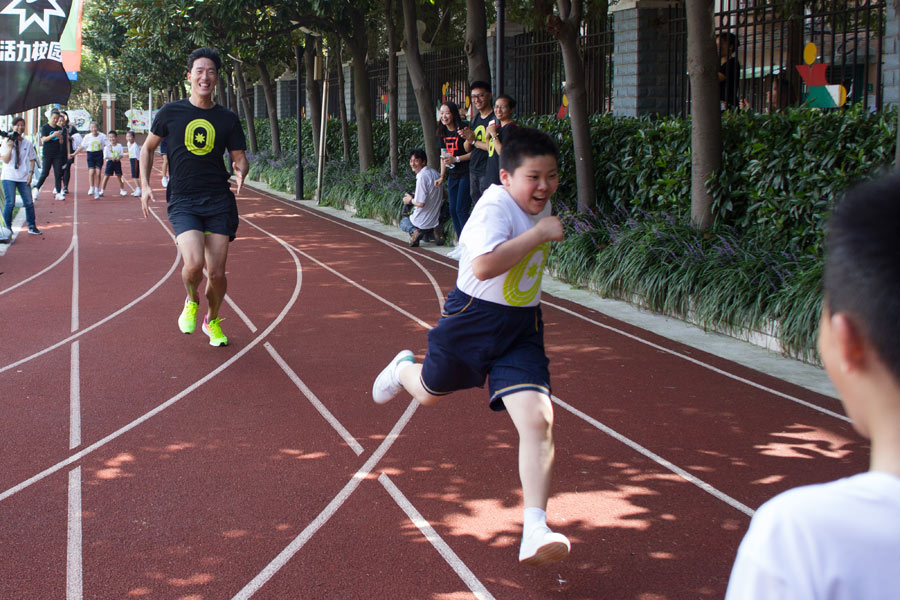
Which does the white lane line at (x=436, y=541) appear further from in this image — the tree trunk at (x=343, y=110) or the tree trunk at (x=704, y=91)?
the tree trunk at (x=343, y=110)

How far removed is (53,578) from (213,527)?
2.53ft

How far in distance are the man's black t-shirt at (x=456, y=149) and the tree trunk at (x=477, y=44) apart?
1529mm

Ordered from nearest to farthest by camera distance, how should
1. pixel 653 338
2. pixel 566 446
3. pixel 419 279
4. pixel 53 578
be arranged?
pixel 53 578 < pixel 566 446 < pixel 653 338 < pixel 419 279

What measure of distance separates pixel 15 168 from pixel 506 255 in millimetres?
14041

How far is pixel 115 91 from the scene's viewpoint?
10000cm

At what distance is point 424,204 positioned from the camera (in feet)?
50.5

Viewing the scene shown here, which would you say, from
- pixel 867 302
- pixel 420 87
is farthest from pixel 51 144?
pixel 867 302

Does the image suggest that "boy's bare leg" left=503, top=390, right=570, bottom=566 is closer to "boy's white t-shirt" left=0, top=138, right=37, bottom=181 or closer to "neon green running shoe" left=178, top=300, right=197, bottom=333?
"neon green running shoe" left=178, top=300, right=197, bottom=333

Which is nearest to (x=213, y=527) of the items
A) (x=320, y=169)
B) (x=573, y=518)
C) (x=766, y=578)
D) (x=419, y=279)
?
(x=573, y=518)

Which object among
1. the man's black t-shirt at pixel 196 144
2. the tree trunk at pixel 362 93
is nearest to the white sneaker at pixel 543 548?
the man's black t-shirt at pixel 196 144

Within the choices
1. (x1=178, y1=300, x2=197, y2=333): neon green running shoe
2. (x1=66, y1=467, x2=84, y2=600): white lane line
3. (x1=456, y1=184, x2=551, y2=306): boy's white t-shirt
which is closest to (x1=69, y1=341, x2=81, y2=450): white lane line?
(x1=66, y1=467, x2=84, y2=600): white lane line

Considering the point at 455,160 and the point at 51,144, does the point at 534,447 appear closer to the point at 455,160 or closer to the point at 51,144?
the point at 455,160

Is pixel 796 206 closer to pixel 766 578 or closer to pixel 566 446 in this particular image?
pixel 566 446

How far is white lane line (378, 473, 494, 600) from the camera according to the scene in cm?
400
